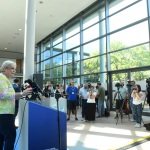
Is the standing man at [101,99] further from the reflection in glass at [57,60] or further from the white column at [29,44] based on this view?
the reflection in glass at [57,60]

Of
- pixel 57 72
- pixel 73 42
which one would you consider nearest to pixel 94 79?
pixel 73 42

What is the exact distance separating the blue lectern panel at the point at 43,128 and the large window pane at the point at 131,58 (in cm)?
522

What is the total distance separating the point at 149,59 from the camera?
6625mm

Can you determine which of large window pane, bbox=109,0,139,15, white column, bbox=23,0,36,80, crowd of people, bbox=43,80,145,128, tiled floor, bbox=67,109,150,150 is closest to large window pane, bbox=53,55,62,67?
large window pane, bbox=109,0,139,15

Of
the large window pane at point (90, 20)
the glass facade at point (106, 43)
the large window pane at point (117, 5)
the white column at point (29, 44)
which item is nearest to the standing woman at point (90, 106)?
the glass facade at point (106, 43)

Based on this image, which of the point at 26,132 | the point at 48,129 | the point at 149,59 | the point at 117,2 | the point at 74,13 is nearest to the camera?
the point at 26,132

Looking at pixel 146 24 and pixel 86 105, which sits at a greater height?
pixel 146 24

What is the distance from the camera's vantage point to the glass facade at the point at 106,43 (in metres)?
7.03

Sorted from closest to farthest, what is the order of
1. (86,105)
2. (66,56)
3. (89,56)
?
(86,105) → (89,56) → (66,56)

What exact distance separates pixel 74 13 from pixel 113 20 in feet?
9.31

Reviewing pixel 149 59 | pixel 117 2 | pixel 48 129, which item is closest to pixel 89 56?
pixel 117 2

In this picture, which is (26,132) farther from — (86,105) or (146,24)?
(146,24)

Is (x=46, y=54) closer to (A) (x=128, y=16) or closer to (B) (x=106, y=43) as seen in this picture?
(B) (x=106, y=43)

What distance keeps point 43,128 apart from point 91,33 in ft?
25.6
